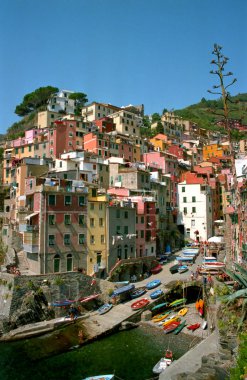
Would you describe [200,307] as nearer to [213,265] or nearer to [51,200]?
[213,265]

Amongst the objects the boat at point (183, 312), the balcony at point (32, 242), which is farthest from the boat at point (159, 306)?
the balcony at point (32, 242)

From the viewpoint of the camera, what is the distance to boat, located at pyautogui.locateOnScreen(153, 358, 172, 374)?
2773cm

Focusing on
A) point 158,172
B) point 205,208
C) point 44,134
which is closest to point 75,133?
point 44,134

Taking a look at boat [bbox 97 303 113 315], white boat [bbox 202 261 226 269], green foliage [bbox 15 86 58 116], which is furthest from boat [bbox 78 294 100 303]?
green foliage [bbox 15 86 58 116]

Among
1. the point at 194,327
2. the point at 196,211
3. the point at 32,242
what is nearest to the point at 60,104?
the point at 196,211

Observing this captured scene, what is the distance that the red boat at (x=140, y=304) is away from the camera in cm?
4125

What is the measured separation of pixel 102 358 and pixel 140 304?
1113 cm

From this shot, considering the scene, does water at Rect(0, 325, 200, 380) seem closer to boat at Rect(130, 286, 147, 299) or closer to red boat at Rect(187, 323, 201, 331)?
red boat at Rect(187, 323, 201, 331)

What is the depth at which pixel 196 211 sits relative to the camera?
7019cm

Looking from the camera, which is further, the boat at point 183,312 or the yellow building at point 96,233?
the yellow building at point 96,233

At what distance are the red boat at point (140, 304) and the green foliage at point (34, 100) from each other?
8338cm

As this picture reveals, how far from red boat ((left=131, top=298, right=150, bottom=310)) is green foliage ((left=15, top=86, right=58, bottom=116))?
274 ft

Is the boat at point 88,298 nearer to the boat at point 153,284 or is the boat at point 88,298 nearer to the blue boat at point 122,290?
the blue boat at point 122,290

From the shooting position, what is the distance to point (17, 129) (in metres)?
109
